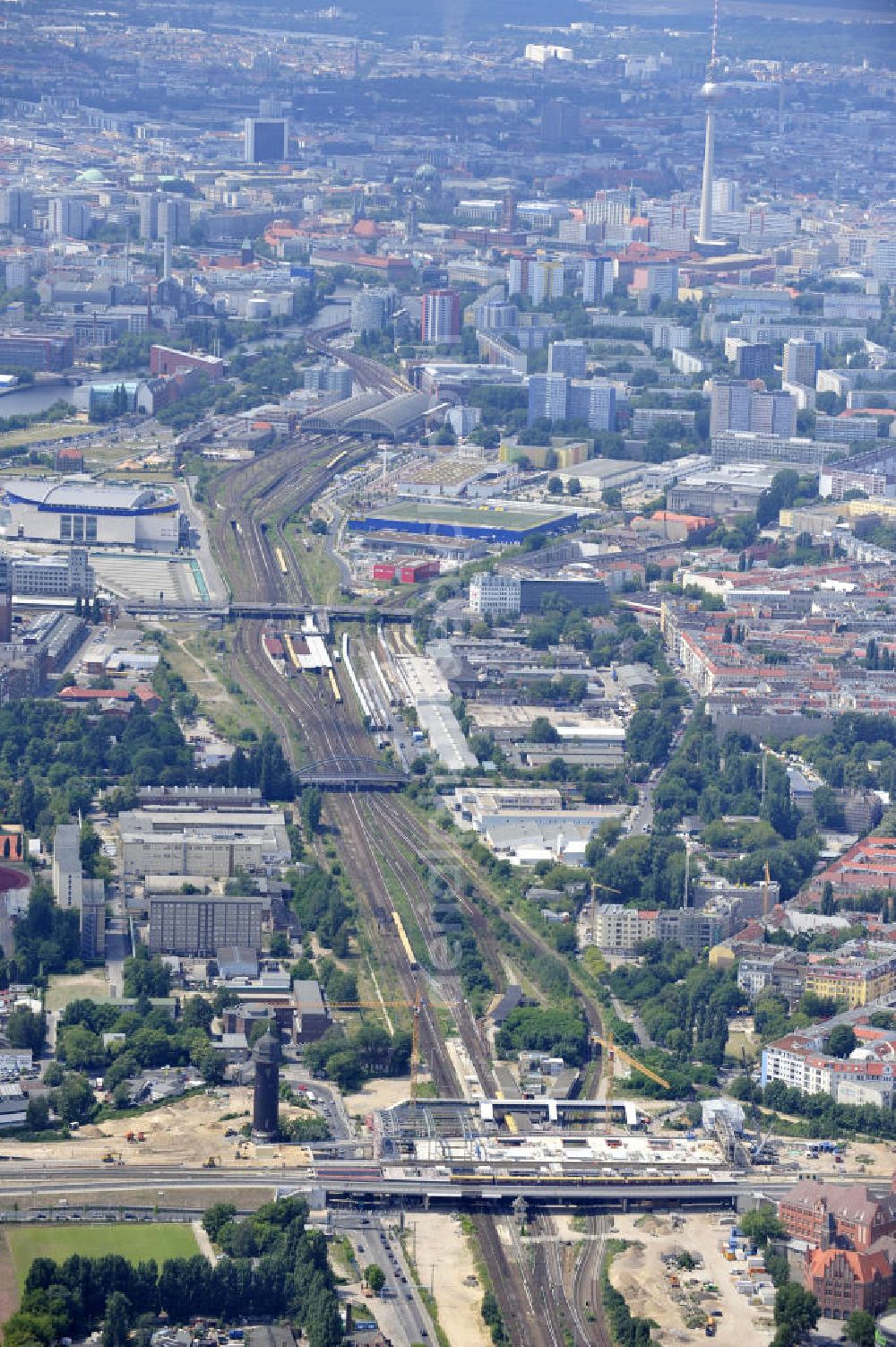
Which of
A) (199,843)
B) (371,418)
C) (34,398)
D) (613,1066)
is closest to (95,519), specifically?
(371,418)

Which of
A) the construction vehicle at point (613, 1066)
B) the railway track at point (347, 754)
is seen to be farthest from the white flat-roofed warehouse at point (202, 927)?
the construction vehicle at point (613, 1066)

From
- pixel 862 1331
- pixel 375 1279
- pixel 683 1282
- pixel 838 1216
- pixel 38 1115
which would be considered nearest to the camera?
pixel 862 1331

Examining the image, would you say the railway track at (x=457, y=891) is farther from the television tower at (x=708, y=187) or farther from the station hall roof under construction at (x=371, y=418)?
the television tower at (x=708, y=187)

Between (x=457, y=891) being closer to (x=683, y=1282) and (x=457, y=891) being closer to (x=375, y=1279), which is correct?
→ (x=683, y=1282)

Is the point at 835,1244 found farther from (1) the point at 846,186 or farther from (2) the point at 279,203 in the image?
(1) the point at 846,186

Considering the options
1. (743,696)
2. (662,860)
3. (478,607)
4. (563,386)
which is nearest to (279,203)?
(563,386)

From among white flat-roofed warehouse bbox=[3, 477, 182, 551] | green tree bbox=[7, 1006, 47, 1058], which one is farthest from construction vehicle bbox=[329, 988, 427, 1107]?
white flat-roofed warehouse bbox=[3, 477, 182, 551]
